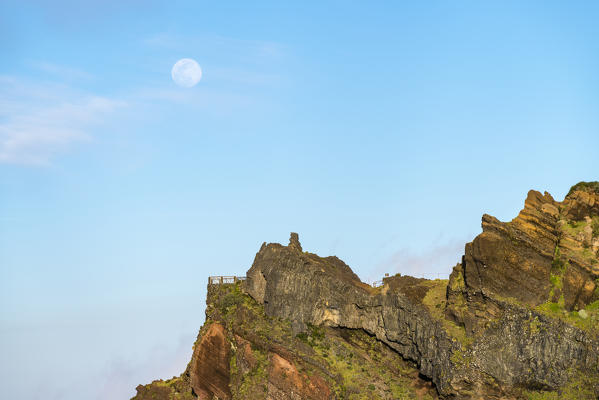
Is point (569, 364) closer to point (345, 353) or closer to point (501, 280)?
point (501, 280)

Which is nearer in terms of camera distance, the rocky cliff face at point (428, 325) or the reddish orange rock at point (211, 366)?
the rocky cliff face at point (428, 325)

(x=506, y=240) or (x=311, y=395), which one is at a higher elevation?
(x=506, y=240)

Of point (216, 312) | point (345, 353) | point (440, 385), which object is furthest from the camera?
point (216, 312)

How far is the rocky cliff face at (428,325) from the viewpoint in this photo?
75.9 metres

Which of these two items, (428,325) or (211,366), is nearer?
(428,325)

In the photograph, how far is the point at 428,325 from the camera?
271 ft

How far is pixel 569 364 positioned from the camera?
74.2m

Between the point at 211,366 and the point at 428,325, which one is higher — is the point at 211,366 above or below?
below

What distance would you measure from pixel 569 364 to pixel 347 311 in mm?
26011

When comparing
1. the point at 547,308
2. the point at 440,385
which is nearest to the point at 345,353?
the point at 440,385

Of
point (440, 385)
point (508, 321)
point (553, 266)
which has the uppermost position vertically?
point (553, 266)

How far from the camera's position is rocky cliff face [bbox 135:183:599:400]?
75.9 m

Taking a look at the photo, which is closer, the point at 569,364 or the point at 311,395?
the point at 569,364

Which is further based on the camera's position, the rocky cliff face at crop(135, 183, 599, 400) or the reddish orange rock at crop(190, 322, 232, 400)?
the reddish orange rock at crop(190, 322, 232, 400)
